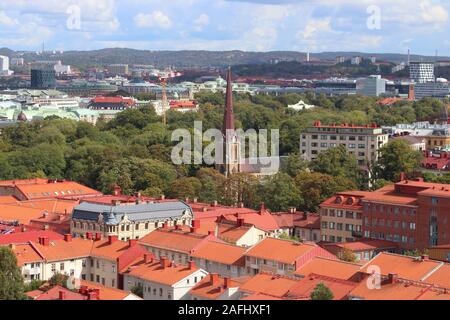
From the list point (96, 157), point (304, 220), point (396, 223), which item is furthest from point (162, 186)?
point (396, 223)

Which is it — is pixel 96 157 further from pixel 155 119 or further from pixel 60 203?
pixel 155 119

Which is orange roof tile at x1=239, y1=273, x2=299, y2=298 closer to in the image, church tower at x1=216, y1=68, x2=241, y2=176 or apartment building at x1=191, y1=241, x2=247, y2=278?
apartment building at x1=191, y1=241, x2=247, y2=278

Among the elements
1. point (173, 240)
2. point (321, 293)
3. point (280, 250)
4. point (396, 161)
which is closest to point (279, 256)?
point (280, 250)

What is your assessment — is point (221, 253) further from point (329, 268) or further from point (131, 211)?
point (131, 211)

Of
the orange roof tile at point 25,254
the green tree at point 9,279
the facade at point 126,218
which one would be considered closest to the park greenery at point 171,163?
the facade at point 126,218

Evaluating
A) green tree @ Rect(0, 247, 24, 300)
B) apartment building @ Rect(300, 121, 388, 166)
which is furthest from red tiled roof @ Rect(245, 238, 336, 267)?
apartment building @ Rect(300, 121, 388, 166)

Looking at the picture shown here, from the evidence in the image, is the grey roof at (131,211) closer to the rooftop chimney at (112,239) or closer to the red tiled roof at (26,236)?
the red tiled roof at (26,236)

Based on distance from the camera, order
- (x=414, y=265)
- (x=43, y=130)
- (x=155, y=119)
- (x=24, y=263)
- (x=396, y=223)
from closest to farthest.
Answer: (x=414, y=265) < (x=24, y=263) < (x=396, y=223) < (x=43, y=130) < (x=155, y=119)
